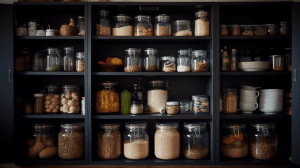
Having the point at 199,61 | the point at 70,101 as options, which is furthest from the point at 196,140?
the point at 70,101

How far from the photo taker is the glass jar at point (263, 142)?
72.3 inches

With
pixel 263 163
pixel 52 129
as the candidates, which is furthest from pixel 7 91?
pixel 263 163

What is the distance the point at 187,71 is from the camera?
1892 millimetres

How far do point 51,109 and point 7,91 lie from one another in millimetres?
419

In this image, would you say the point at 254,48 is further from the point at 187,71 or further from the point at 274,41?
the point at 187,71

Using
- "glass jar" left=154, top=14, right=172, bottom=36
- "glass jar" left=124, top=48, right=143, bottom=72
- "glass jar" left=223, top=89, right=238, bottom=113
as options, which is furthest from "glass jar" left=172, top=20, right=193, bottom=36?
"glass jar" left=223, top=89, right=238, bottom=113

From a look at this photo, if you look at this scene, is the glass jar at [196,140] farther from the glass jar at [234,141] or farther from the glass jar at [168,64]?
the glass jar at [168,64]

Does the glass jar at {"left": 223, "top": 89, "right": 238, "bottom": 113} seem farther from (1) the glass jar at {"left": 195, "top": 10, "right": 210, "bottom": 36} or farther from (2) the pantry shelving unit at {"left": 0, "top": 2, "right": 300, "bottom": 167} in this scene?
(1) the glass jar at {"left": 195, "top": 10, "right": 210, "bottom": 36}

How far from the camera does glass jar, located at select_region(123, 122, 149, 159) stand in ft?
6.00

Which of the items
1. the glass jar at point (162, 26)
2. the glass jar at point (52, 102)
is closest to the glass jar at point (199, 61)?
the glass jar at point (162, 26)

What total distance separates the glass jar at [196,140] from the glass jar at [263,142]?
45cm

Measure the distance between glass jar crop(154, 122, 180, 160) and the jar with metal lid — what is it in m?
0.97

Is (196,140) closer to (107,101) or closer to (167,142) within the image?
(167,142)

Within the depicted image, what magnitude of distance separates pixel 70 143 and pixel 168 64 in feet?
3.99
